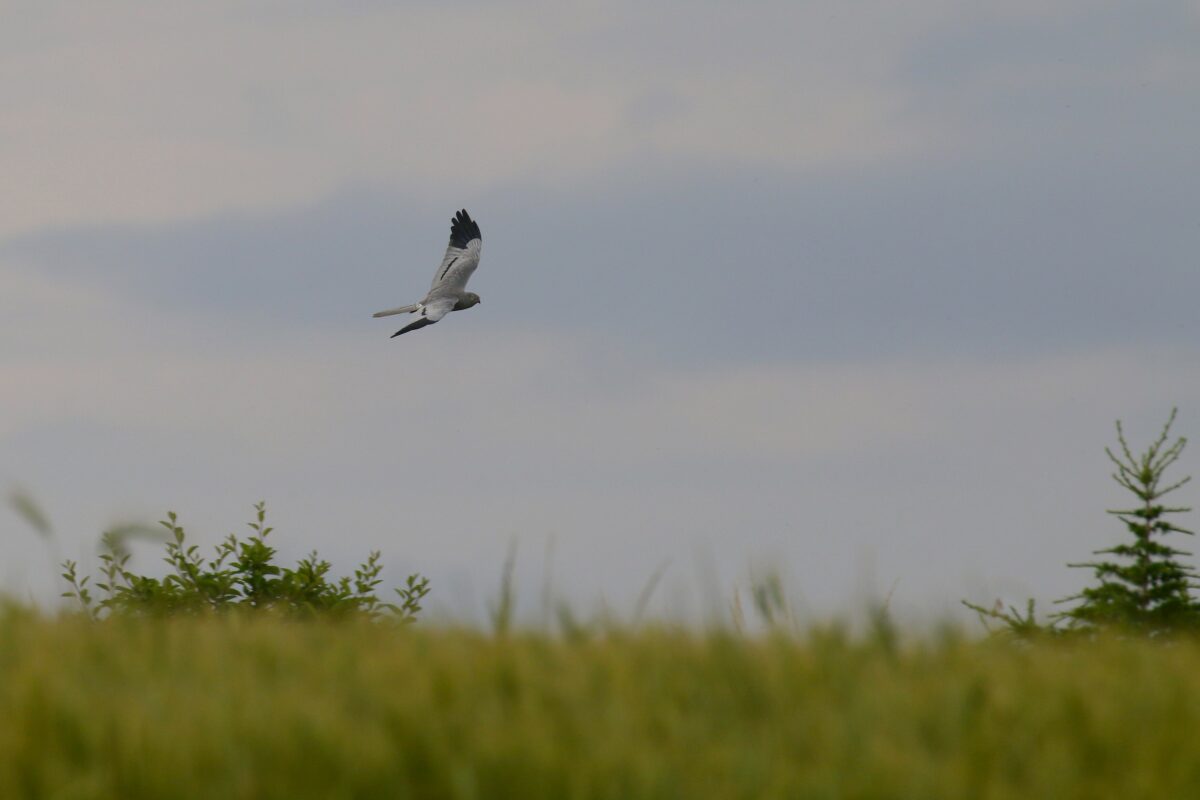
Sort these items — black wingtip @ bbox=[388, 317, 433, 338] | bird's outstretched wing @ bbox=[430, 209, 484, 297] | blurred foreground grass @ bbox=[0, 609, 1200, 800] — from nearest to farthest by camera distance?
blurred foreground grass @ bbox=[0, 609, 1200, 800] < black wingtip @ bbox=[388, 317, 433, 338] < bird's outstretched wing @ bbox=[430, 209, 484, 297]

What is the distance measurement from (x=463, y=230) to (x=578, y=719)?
16607mm

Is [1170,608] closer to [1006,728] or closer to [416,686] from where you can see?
[1006,728]

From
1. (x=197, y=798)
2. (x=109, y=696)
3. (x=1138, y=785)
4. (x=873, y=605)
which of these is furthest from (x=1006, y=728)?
(x=109, y=696)

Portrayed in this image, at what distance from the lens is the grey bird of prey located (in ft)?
61.7

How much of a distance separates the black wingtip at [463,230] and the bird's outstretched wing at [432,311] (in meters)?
1.29

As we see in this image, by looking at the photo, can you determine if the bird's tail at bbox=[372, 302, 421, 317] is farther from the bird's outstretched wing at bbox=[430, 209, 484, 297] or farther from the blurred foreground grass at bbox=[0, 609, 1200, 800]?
the blurred foreground grass at bbox=[0, 609, 1200, 800]

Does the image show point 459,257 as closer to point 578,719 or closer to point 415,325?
point 415,325

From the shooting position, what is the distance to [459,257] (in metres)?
19.8

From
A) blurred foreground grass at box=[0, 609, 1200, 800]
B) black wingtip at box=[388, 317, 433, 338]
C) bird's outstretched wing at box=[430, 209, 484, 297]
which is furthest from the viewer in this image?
bird's outstretched wing at box=[430, 209, 484, 297]

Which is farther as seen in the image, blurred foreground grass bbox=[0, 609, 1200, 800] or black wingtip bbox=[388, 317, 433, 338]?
black wingtip bbox=[388, 317, 433, 338]

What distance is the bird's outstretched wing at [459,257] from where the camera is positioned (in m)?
19.5

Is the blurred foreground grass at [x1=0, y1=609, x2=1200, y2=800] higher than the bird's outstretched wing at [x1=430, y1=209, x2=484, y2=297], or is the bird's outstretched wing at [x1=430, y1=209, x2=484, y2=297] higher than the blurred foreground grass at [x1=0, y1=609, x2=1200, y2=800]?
the bird's outstretched wing at [x1=430, y1=209, x2=484, y2=297]

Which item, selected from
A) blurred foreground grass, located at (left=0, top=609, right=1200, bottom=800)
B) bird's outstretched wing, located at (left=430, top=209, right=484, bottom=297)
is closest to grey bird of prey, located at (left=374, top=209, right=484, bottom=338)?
bird's outstretched wing, located at (left=430, top=209, right=484, bottom=297)

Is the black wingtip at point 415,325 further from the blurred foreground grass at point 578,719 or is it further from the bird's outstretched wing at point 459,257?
the blurred foreground grass at point 578,719
